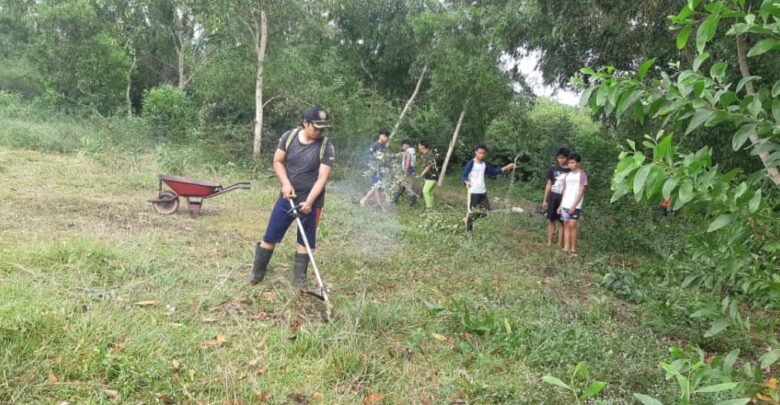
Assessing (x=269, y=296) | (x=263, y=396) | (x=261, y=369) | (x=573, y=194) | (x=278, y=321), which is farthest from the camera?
(x=573, y=194)

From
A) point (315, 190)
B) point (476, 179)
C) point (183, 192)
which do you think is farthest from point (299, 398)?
point (476, 179)

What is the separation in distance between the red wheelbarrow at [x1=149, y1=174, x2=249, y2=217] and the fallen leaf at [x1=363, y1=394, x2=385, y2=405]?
189 inches

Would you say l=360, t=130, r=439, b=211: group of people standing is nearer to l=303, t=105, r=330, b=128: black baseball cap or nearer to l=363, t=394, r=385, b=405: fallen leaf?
l=303, t=105, r=330, b=128: black baseball cap

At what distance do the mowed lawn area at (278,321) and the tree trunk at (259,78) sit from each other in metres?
5.77

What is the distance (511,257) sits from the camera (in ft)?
21.9

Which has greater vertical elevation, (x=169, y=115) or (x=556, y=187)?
(x=169, y=115)

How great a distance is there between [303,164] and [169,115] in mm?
11817

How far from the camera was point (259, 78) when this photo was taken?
1193 centimetres

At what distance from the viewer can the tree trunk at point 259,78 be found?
11.5 metres

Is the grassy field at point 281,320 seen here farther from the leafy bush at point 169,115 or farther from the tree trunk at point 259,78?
the leafy bush at point 169,115

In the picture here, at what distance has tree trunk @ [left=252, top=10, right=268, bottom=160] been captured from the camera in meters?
11.5

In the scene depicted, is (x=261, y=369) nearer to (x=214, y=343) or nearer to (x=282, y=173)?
(x=214, y=343)

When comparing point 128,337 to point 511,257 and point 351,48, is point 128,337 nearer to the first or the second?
point 511,257

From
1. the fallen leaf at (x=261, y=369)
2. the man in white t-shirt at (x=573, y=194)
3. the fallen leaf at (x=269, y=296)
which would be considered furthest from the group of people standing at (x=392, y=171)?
the fallen leaf at (x=261, y=369)
